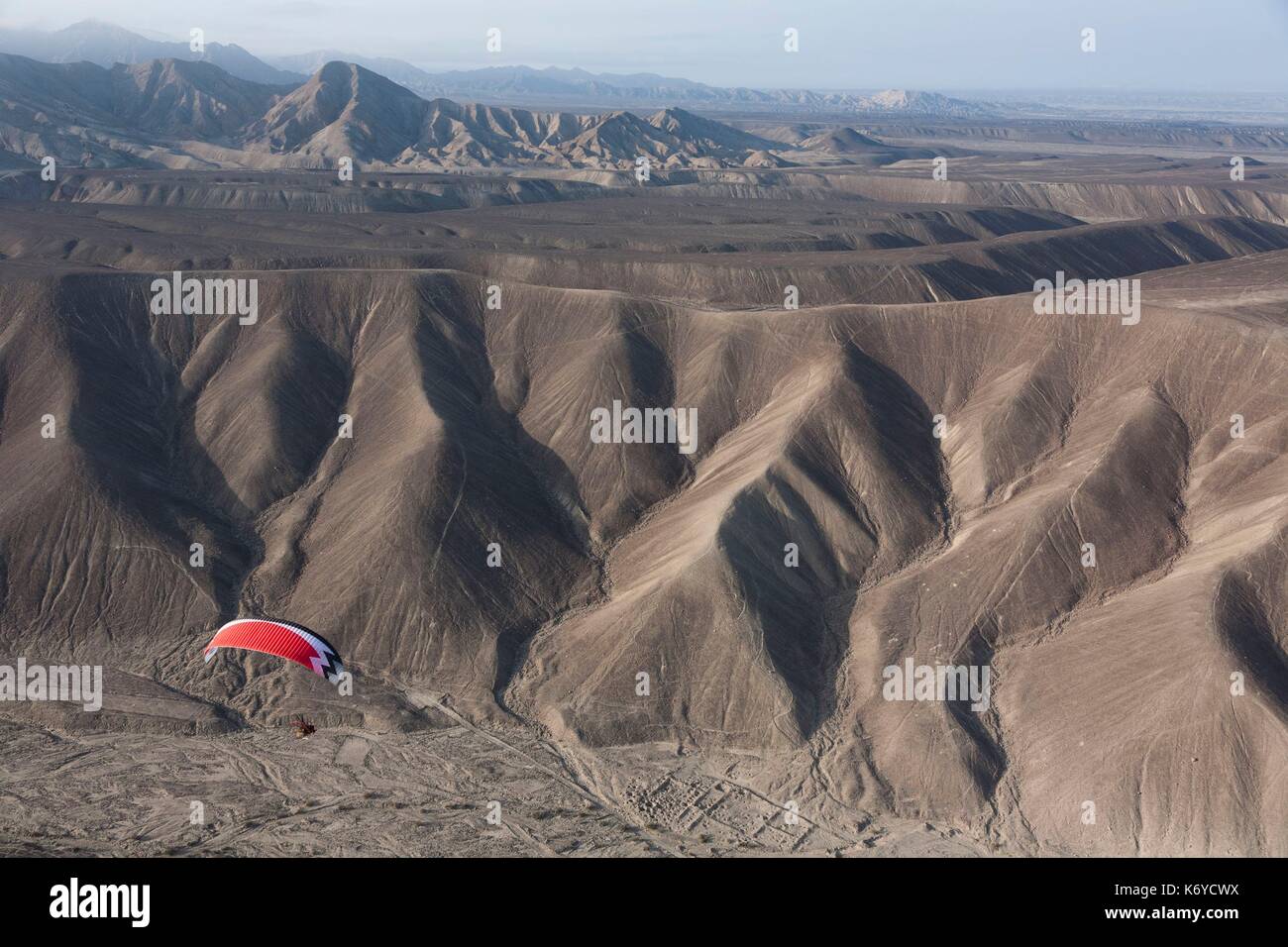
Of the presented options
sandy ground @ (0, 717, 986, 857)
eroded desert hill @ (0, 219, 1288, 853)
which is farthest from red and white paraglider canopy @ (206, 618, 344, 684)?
eroded desert hill @ (0, 219, 1288, 853)

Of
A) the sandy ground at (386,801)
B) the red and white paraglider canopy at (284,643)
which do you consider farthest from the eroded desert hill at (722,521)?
the red and white paraglider canopy at (284,643)

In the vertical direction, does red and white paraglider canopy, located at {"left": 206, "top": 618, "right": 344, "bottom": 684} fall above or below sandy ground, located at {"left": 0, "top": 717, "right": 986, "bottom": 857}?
above

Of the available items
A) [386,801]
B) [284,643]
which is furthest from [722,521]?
[284,643]

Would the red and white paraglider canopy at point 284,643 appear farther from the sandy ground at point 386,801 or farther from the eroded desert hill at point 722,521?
the eroded desert hill at point 722,521

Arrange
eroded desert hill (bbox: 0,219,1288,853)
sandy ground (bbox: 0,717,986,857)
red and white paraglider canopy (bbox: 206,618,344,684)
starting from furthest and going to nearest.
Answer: eroded desert hill (bbox: 0,219,1288,853), sandy ground (bbox: 0,717,986,857), red and white paraglider canopy (bbox: 206,618,344,684)

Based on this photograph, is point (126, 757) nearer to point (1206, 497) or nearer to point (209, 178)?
point (1206, 497)

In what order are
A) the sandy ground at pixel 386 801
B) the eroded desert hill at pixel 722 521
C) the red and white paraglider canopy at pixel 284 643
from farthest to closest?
the eroded desert hill at pixel 722 521
the sandy ground at pixel 386 801
the red and white paraglider canopy at pixel 284 643

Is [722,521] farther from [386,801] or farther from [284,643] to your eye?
[284,643]

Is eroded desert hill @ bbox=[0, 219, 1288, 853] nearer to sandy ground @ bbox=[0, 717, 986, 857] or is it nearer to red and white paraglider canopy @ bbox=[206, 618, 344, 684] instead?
sandy ground @ bbox=[0, 717, 986, 857]

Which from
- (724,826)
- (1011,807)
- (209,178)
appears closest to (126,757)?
(724,826)
